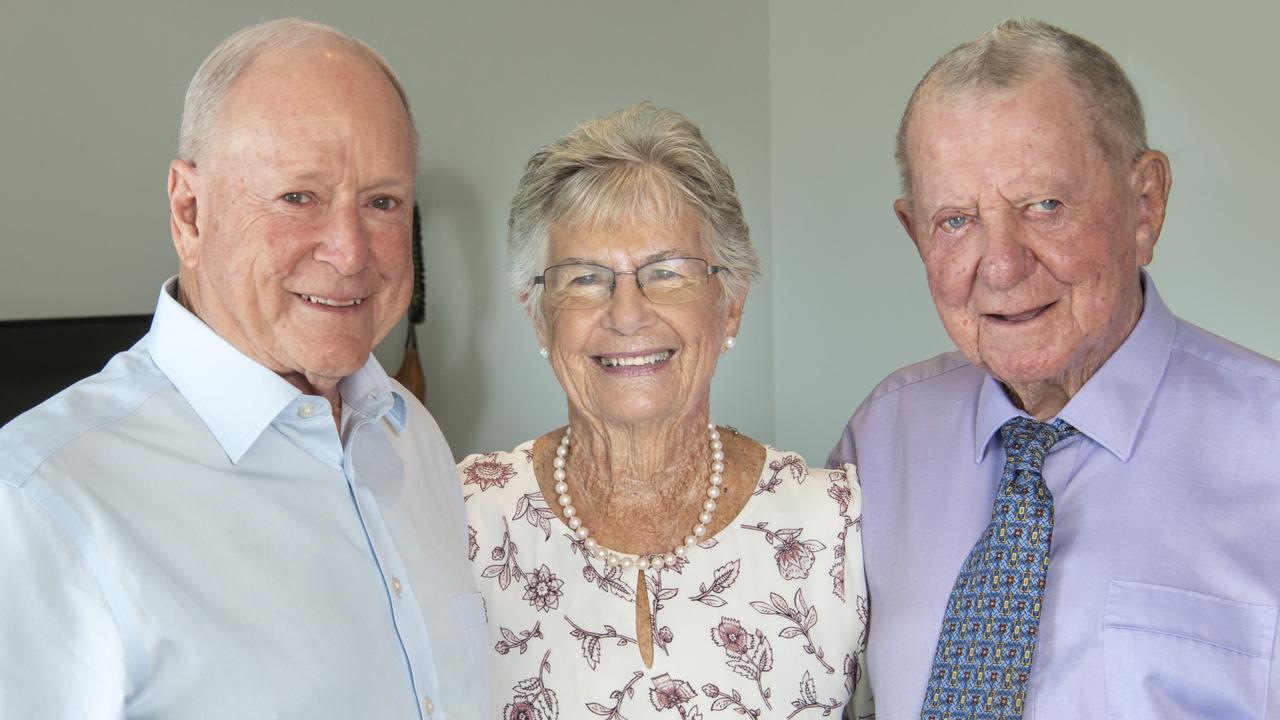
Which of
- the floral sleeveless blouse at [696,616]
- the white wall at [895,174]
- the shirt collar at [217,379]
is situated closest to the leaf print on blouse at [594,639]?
the floral sleeveless blouse at [696,616]

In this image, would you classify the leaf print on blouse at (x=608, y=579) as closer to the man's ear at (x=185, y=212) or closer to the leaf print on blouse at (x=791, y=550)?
the leaf print on blouse at (x=791, y=550)

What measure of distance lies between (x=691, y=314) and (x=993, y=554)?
0.60 meters

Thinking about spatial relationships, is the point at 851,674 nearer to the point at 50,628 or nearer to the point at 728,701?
the point at 728,701

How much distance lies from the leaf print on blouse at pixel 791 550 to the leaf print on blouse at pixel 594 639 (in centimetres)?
24

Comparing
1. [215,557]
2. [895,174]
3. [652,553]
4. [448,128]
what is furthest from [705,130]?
[215,557]

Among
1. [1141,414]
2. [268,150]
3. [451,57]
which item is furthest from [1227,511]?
[451,57]

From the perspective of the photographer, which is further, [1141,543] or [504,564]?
[504,564]

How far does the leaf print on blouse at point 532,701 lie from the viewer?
1763mm

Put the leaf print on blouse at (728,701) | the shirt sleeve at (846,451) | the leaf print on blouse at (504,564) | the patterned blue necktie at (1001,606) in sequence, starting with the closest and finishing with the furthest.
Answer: the patterned blue necktie at (1001,606)
the leaf print on blouse at (728,701)
the leaf print on blouse at (504,564)
the shirt sleeve at (846,451)

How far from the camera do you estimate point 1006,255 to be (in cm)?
159

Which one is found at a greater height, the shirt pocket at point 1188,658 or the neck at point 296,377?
the neck at point 296,377

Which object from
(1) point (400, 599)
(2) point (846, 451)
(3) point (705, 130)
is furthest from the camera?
(3) point (705, 130)

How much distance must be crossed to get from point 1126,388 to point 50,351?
9.90 feet

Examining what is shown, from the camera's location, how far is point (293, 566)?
130 centimetres
